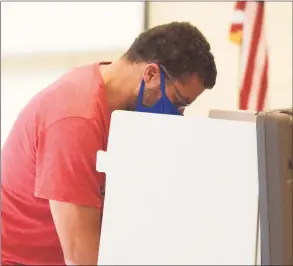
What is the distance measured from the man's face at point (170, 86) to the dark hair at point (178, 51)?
0.04 feet

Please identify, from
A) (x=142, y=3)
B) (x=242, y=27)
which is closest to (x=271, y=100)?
(x=242, y=27)

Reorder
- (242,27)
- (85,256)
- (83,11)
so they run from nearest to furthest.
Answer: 1. (85,256)
2. (242,27)
3. (83,11)

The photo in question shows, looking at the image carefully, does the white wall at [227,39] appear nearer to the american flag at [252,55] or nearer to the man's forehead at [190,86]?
the american flag at [252,55]

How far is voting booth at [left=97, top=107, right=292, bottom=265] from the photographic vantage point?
28.0 inches

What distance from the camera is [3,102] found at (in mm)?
2311

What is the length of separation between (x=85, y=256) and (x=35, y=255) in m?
0.27

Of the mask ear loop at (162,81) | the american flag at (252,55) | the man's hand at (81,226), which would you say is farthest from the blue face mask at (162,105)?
the american flag at (252,55)

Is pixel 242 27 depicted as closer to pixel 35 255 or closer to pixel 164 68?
pixel 164 68

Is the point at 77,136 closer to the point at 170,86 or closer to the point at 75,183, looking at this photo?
the point at 75,183

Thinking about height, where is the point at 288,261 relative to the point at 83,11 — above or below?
below

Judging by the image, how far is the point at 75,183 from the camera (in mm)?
920

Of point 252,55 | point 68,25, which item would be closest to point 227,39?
point 252,55

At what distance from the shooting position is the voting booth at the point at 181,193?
71cm

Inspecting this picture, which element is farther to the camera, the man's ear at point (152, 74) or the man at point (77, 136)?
the man's ear at point (152, 74)
